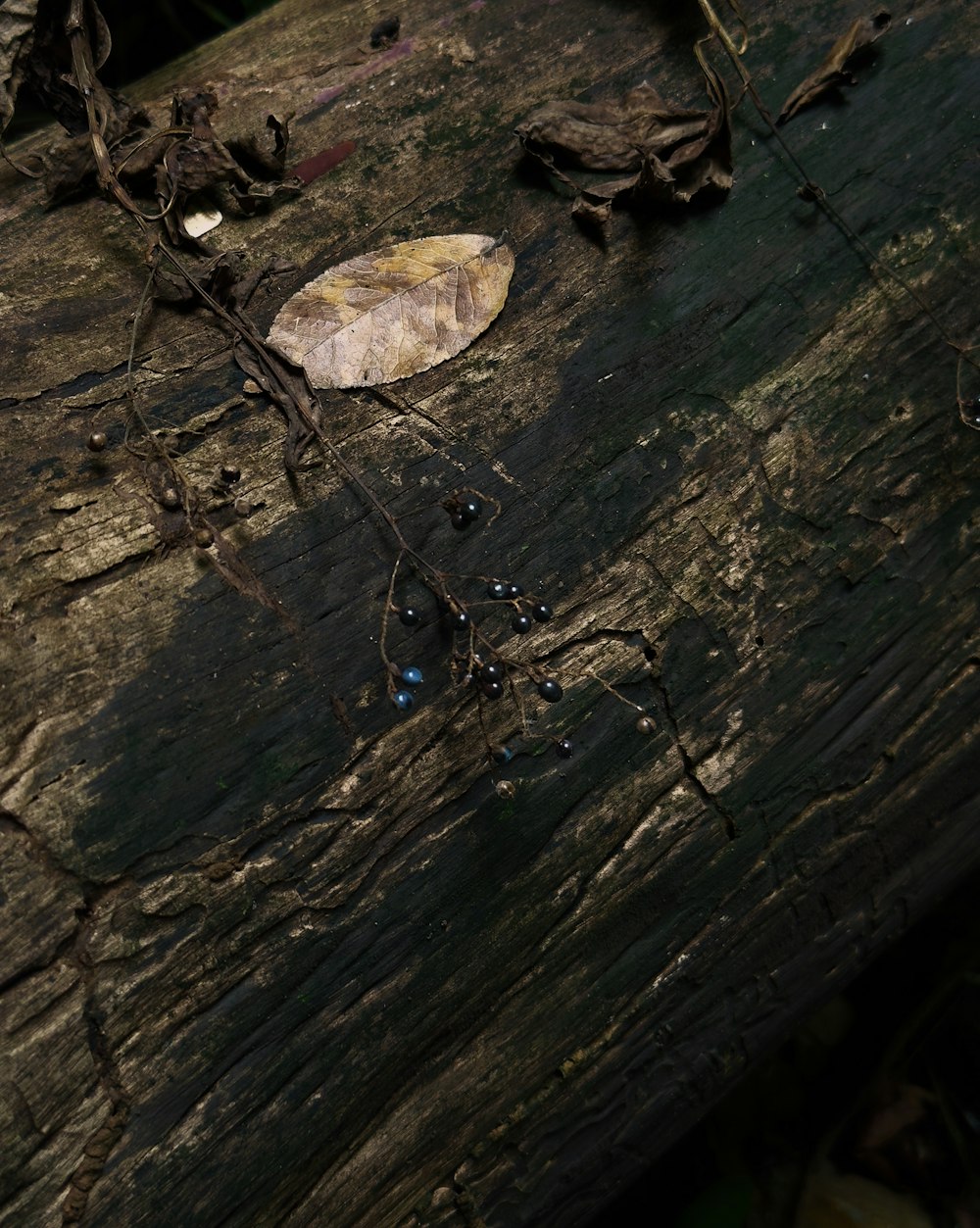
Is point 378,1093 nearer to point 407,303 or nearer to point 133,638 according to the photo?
point 133,638

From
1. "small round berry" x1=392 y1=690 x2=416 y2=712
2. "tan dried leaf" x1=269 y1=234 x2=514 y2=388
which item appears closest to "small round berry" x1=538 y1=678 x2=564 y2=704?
"small round berry" x1=392 y1=690 x2=416 y2=712

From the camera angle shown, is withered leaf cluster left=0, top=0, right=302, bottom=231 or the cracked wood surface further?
withered leaf cluster left=0, top=0, right=302, bottom=231

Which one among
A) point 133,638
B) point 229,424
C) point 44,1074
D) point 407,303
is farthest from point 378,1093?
point 407,303

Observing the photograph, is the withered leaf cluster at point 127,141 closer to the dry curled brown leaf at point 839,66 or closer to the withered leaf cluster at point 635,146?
the withered leaf cluster at point 635,146

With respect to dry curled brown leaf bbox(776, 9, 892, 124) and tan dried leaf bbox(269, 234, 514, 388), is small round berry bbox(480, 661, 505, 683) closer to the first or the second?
tan dried leaf bbox(269, 234, 514, 388)

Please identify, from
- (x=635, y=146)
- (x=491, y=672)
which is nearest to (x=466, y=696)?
(x=491, y=672)

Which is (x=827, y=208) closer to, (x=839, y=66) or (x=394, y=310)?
(x=839, y=66)

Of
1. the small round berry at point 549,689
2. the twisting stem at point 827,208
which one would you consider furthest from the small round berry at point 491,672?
the twisting stem at point 827,208
